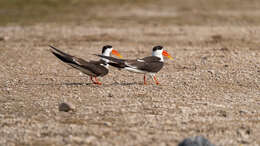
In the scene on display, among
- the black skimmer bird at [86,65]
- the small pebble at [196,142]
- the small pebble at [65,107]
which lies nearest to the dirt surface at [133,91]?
the small pebble at [65,107]

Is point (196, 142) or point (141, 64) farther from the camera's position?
point (141, 64)

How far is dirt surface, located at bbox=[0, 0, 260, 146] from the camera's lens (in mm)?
6543

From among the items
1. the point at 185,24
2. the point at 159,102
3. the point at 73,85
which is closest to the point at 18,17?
the point at 185,24

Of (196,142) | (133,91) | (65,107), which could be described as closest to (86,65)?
(133,91)

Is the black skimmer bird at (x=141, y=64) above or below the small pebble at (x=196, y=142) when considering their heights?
above

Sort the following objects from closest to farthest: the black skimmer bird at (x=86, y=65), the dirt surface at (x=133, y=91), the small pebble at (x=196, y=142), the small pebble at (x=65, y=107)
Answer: the small pebble at (x=196, y=142), the dirt surface at (x=133, y=91), the small pebble at (x=65, y=107), the black skimmer bird at (x=86, y=65)

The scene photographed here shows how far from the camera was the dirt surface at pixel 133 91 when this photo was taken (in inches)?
258

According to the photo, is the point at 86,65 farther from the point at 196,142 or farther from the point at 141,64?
the point at 196,142

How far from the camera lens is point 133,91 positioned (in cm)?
897

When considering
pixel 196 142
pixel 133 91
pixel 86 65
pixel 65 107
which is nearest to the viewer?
pixel 196 142

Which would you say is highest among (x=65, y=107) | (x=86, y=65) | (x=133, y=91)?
(x=86, y=65)

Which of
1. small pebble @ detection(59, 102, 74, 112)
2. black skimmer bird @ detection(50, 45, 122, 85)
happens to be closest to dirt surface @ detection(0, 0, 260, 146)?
small pebble @ detection(59, 102, 74, 112)

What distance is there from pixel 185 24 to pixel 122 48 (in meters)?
5.83

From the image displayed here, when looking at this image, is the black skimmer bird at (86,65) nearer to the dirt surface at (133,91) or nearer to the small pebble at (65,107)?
the dirt surface at (133,91)
